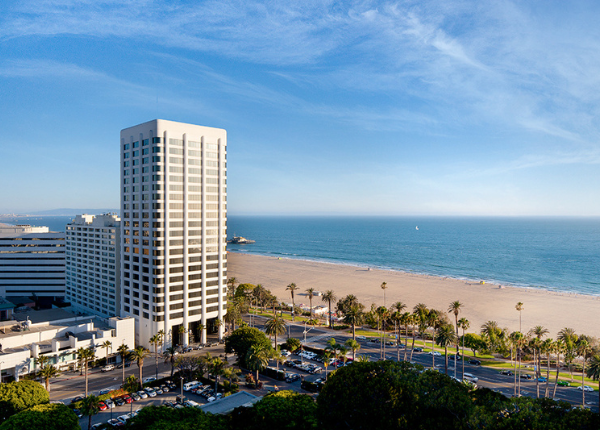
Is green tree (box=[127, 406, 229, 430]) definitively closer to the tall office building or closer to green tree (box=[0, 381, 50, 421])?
green tree (box=[0, 381, 50, 421])

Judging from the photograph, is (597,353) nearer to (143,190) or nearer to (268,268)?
(143,190)

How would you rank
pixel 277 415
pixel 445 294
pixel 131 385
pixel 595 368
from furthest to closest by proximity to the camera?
pixel 445 294 → pixel 131 385 → pixel 595 368 → pixel 277 415

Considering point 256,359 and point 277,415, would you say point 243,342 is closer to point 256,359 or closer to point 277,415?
point 256,359

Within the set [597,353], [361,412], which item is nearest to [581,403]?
[597,353]

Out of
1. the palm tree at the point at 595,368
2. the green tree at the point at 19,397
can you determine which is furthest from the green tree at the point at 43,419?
the palm tree at the point at 595,368

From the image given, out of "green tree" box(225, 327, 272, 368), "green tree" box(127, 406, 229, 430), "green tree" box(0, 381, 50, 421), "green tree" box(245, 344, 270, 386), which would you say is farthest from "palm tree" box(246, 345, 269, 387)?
"green tree" box(0, 381, 50, 421)

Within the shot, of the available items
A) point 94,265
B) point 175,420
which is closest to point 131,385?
point 175,420

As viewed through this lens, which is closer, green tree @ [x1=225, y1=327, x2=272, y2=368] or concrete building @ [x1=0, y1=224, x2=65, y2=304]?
green tree @ [x1=225, y1=327, x2=272, y2=368]

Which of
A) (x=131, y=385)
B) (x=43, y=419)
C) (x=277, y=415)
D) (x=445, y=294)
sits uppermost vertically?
(x=43, y=419)
